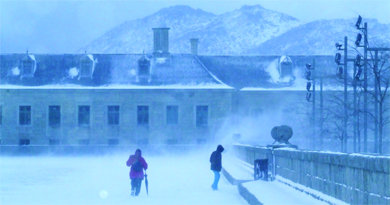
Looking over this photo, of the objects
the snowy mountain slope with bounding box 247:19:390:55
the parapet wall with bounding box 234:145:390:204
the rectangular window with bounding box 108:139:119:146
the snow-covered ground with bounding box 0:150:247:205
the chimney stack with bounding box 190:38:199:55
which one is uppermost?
the snowy mountain slope with bounding box 247:19:390:55

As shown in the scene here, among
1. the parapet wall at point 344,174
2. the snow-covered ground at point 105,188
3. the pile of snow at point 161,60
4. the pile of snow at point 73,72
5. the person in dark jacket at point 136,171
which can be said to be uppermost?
the pile of snow at point 161,60

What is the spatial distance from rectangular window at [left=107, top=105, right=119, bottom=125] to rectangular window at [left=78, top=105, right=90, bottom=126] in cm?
165

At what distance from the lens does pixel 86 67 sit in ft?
187

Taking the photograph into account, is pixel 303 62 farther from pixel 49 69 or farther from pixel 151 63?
pixel 49 69

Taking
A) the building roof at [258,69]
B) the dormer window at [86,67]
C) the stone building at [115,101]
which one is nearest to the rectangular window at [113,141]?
the stone building at [115,101]

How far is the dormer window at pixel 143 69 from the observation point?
56719mm

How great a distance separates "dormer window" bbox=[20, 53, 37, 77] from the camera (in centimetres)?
5684

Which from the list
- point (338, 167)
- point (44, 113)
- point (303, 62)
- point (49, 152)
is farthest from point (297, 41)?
point (338, 167)

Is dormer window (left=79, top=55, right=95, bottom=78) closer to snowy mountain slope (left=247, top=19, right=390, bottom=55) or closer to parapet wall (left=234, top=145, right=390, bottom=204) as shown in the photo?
parapet wall (left=234, top=145, right=390, bottom=204)

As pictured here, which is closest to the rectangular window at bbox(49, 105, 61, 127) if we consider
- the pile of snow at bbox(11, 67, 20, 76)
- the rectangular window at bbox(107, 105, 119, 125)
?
the rectangular window at bbox(107, 105, 119, 125)

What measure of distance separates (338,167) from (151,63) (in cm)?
4826

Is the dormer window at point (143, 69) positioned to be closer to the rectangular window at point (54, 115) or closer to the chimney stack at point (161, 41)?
the chimney stack at point (161, 41)

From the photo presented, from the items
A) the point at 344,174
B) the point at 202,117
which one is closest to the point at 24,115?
the point at 202,117

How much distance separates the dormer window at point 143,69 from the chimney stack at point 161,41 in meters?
1.84
